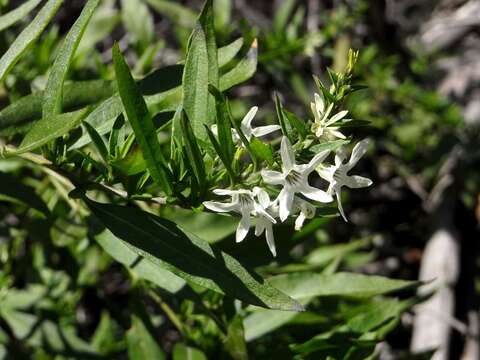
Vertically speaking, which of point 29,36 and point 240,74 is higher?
point 29,36

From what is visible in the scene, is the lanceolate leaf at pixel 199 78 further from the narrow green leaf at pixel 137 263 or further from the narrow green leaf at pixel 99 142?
the narrow green leaf at pixel 137 263

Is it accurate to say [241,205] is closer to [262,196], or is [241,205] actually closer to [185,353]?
[262,196]

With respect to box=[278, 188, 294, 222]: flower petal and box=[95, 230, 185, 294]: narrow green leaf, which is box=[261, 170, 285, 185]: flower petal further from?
box=[95, 230, 185, 294]: narrow green leaf

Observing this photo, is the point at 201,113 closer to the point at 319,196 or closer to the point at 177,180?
the point at 177,180

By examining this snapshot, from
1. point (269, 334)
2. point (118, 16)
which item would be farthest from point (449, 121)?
point (269, 334)

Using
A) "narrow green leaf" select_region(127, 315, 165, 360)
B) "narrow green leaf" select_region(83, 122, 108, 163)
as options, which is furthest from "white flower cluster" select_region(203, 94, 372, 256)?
"narrow green leaf" select_region(127, 315, 165, 360)

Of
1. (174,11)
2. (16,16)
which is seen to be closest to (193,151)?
(16,16)
